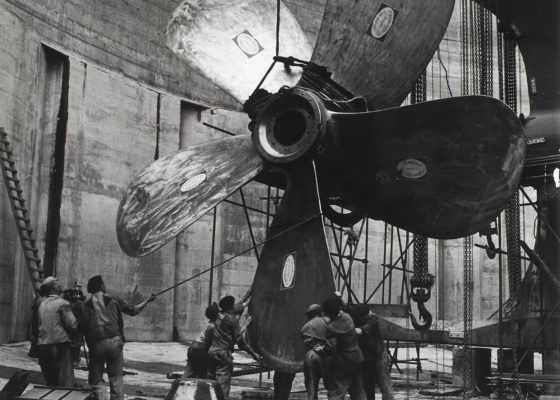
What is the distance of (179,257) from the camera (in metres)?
18.4

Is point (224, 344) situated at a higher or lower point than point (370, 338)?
lower

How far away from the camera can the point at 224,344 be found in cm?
886

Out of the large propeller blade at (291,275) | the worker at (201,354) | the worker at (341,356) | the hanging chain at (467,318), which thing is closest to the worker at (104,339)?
the worker at (201,354)

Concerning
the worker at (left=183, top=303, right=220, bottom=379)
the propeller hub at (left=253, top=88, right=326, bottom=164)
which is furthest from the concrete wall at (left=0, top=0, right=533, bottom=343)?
the propeller hub at (left=253, top=88, right=326, bottom=164)

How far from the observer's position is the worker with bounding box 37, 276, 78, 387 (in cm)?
852

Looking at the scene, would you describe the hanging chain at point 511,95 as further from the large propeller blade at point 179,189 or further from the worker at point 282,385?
the large propeller blade at point 179,189

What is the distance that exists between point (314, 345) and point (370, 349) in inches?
64.1

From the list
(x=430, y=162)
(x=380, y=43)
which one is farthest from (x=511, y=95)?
(x=430, y=162)

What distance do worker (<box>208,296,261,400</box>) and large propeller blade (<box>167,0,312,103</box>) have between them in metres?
2.45

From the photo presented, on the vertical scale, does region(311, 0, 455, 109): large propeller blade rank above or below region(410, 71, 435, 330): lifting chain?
above

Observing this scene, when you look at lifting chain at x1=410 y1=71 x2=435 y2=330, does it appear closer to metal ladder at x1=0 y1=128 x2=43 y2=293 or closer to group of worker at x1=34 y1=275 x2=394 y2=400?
group of worker at x1=34 y1=275 x2=394 y2=400

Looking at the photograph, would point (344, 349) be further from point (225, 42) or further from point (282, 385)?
point (225, 42)

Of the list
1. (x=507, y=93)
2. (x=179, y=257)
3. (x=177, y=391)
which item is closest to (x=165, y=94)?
(x=179, y=257)

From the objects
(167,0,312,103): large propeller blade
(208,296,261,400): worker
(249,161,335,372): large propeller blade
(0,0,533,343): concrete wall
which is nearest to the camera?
(249,161,335,372): large propeller blade
